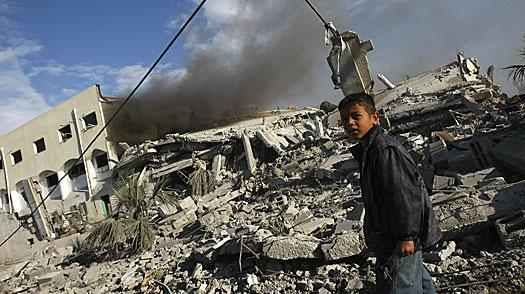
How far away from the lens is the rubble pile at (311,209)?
4.20 metres

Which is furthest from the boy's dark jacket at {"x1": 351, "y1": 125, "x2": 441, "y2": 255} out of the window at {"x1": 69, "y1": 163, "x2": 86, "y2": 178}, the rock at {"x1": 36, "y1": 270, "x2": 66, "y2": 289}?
the window at {"x1": 69, "y1": 163, "x2": 86, "y2": 178}

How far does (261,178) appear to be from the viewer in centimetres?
1245

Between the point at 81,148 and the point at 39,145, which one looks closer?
the point at 81,148

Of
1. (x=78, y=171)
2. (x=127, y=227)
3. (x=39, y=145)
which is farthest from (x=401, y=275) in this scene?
(x=39, y=145)

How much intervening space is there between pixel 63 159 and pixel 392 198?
24526mm

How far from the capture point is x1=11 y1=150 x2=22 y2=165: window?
84.2 feet

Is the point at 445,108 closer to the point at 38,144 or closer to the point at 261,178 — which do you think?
the point at 261,178

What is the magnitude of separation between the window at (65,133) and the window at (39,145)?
145 cm

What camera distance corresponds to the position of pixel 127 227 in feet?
30.6

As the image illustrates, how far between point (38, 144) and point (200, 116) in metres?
9.82

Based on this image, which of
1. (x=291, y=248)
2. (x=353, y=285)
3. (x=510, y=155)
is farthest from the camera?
(x=510, y=155)

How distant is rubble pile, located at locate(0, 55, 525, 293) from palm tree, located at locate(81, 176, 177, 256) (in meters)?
0.43

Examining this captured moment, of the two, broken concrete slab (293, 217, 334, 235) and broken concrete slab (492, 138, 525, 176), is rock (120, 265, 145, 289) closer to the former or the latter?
broken concrete slab (293, 217, 334, 235)

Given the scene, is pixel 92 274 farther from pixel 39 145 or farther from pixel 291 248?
pixel 39 145
